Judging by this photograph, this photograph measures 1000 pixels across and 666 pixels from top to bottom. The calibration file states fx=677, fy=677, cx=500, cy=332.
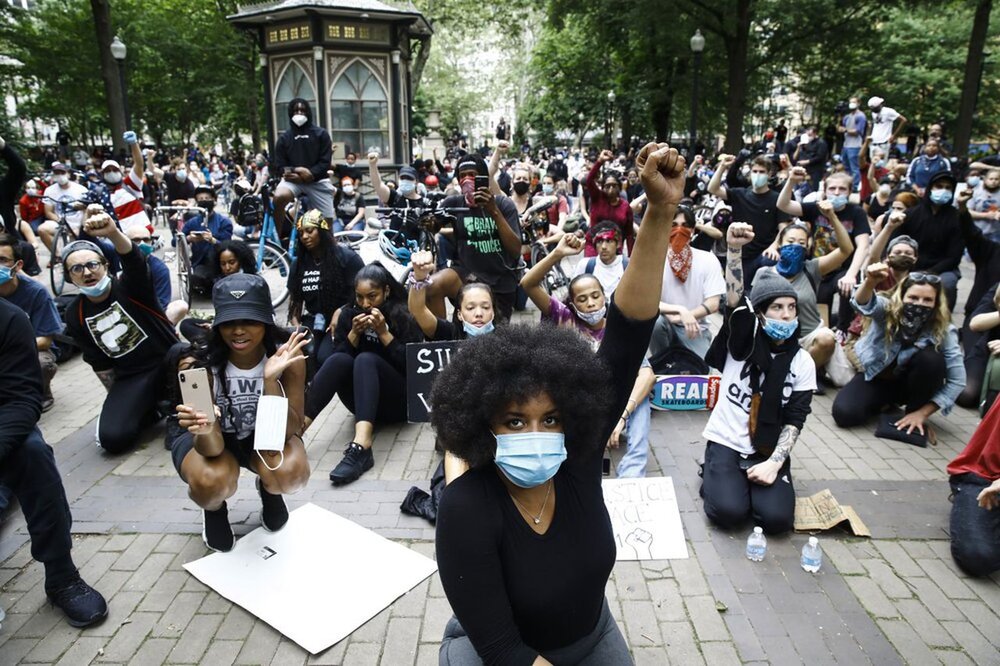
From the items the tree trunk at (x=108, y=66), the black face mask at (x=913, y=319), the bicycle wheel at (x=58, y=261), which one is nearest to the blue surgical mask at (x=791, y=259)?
the black face mask at (x=913, y=319)

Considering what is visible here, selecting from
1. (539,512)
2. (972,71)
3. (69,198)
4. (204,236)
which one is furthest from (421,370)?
(972,71)

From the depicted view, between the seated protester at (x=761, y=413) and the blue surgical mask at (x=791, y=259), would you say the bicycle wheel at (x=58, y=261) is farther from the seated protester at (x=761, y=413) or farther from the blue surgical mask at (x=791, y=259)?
the blue surgical mask at (x=791, y=259)

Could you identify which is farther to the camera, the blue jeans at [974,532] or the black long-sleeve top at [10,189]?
the black long-sleeve top at [10,189]

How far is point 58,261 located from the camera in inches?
366

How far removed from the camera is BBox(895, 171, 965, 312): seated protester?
6.96 m

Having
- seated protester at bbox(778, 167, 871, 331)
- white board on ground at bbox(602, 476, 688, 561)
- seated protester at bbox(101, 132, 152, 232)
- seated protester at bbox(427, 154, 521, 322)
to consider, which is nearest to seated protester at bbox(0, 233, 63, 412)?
seated protester at bbox(101, 132, 152, 232)

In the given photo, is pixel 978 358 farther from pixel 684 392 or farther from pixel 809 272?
pixel 684 392

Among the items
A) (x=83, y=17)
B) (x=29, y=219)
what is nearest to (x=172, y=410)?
(x=29, y=219)

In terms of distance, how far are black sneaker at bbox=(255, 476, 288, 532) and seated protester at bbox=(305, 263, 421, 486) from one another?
3.40ft

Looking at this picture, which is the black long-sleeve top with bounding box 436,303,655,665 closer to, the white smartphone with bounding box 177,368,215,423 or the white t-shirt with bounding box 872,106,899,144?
the white smartphone with bounding box 177,368,215,423

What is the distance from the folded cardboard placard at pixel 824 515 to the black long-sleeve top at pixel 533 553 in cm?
240

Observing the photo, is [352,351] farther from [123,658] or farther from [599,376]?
[599,376]

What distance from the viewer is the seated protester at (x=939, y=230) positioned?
6.96 m

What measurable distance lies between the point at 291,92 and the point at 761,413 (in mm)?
13599
